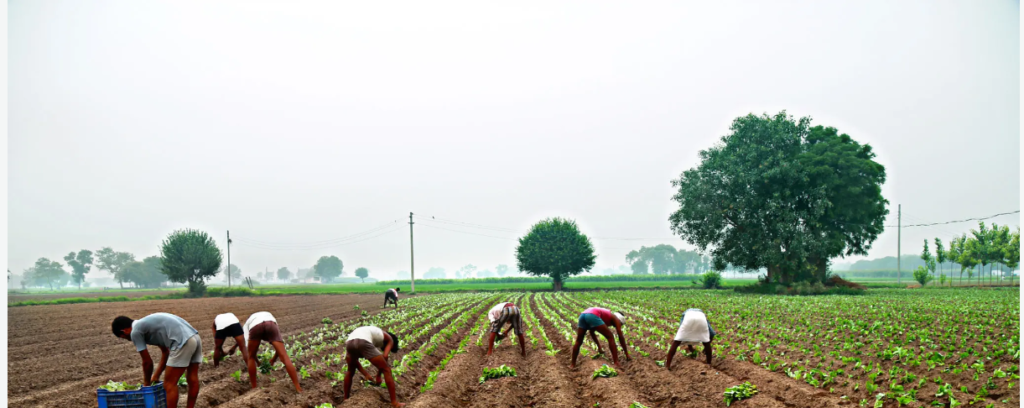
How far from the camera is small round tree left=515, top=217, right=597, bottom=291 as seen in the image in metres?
73.2

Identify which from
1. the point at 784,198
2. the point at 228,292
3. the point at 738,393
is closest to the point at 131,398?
the point at 738,393

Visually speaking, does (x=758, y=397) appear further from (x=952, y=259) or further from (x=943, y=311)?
(x=952, y=259)

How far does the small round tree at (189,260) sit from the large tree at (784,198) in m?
54.0

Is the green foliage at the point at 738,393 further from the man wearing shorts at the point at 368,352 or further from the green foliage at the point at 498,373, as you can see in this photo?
the man wearing shorts at the point at 368,352

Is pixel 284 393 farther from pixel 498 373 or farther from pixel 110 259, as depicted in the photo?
pixel 110 259

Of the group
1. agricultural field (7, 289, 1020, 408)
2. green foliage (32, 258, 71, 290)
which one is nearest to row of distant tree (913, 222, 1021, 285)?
agricultural field (7, 289, 1020, 408)

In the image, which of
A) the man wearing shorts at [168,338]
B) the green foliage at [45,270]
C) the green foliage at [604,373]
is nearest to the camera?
the man wearing shorts at [168,338]

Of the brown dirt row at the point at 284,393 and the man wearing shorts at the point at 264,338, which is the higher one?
the man wearing shorts at the point at 264,338

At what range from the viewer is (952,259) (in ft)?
219

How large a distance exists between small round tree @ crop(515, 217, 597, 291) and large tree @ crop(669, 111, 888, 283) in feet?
89.6

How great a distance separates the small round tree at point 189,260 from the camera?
6675cm

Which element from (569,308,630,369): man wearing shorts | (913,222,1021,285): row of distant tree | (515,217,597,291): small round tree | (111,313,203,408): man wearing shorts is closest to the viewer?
(111,313,203,408): man wearing shorts

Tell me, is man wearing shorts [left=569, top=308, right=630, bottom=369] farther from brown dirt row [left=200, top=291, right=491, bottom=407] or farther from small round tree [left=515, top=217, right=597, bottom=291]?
small round tree [left=515, top=217, right=597, bottom=291]

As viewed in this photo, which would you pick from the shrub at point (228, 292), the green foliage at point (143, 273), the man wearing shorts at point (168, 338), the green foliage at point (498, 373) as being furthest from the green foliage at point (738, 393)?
the green foliage at point (143, 273)
